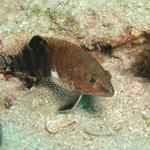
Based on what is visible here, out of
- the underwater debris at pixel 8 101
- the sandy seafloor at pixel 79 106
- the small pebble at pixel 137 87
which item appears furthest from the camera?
the small pebble at pixel 137 87

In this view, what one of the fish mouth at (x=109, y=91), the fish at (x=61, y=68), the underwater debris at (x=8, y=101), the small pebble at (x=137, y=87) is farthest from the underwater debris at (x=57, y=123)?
the small pebble at (x=137, y=87)

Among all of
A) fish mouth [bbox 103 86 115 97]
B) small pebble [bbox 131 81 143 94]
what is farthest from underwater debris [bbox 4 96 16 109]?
small pebble [bbox 131 81 143 94]

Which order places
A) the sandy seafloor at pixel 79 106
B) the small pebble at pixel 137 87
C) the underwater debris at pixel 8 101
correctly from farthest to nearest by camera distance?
the small pebble at pixel 137 87, the underwater debris at pixel 8 101, the sandy seafloor at pixel 79 106

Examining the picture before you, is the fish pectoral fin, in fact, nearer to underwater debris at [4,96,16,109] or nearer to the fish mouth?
the fish mouth

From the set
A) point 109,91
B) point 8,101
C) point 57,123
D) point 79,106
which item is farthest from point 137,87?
point 8,101

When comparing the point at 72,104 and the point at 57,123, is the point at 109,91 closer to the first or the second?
the point at 72,104

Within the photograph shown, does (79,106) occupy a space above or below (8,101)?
below

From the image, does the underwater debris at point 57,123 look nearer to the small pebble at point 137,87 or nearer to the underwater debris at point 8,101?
the underwater debris at point 8,101
